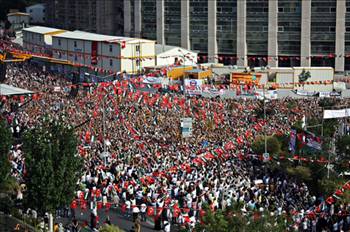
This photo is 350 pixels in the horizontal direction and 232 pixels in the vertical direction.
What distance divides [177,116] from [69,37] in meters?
30.5

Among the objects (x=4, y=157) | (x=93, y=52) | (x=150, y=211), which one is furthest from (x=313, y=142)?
(x=93, y=52)

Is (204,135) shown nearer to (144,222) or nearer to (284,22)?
(144,222)

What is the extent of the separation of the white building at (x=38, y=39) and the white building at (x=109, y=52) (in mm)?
4479

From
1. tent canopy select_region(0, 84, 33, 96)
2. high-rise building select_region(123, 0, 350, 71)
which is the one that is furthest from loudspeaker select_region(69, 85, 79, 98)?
high-rise building select_region(123, 0, 350, 71)

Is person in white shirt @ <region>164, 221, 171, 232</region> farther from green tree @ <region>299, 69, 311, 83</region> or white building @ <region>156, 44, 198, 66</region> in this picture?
white building @ <region>156, 44, 198, 66</region>

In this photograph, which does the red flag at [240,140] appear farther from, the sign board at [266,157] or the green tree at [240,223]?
the green tree at [240,223]

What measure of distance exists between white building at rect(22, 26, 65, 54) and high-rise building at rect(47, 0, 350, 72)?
11.9 m

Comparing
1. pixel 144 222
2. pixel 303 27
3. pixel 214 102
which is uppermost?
pixel 303 27

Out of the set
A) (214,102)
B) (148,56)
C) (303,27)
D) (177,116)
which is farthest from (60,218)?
(303,27)

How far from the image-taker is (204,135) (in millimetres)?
47688

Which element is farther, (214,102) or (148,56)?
(148,56)

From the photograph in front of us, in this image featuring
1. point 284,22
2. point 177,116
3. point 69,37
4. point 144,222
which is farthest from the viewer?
point 284,22

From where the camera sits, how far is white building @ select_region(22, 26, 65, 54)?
276 ft

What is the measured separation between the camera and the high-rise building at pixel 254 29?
83.1 metres
